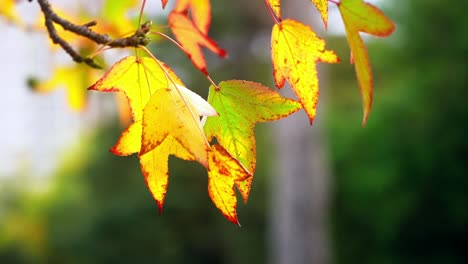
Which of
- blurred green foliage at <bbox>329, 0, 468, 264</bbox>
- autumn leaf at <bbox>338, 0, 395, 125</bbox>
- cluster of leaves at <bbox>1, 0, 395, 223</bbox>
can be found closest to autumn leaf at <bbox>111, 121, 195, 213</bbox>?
cluster of leaves at <bbox>1, 0, 395, 223</bbox>

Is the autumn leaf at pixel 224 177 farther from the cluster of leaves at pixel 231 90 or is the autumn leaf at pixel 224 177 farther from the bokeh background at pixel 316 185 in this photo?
the bokeh background at pixel 316 185

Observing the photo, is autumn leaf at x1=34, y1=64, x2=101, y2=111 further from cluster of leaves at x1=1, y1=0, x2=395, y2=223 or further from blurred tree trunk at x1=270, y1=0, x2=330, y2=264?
blurred tree trunk at x1=270, y1=0, x2=330, y2=264

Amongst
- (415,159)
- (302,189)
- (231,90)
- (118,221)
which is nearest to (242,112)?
(231,90)

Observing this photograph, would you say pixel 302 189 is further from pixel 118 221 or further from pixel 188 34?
pixel 188 34

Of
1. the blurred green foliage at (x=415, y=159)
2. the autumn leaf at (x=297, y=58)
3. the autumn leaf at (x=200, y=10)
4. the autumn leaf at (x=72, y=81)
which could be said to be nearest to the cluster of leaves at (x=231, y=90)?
the autumn leaf at (x=297, y=58)

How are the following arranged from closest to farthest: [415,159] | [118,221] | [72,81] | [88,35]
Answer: [88,35]
[72,81]
[415,159]
[118,221]

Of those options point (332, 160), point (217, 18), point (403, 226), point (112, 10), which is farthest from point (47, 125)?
point (112, 10)

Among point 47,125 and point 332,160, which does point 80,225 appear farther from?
point 47,125
